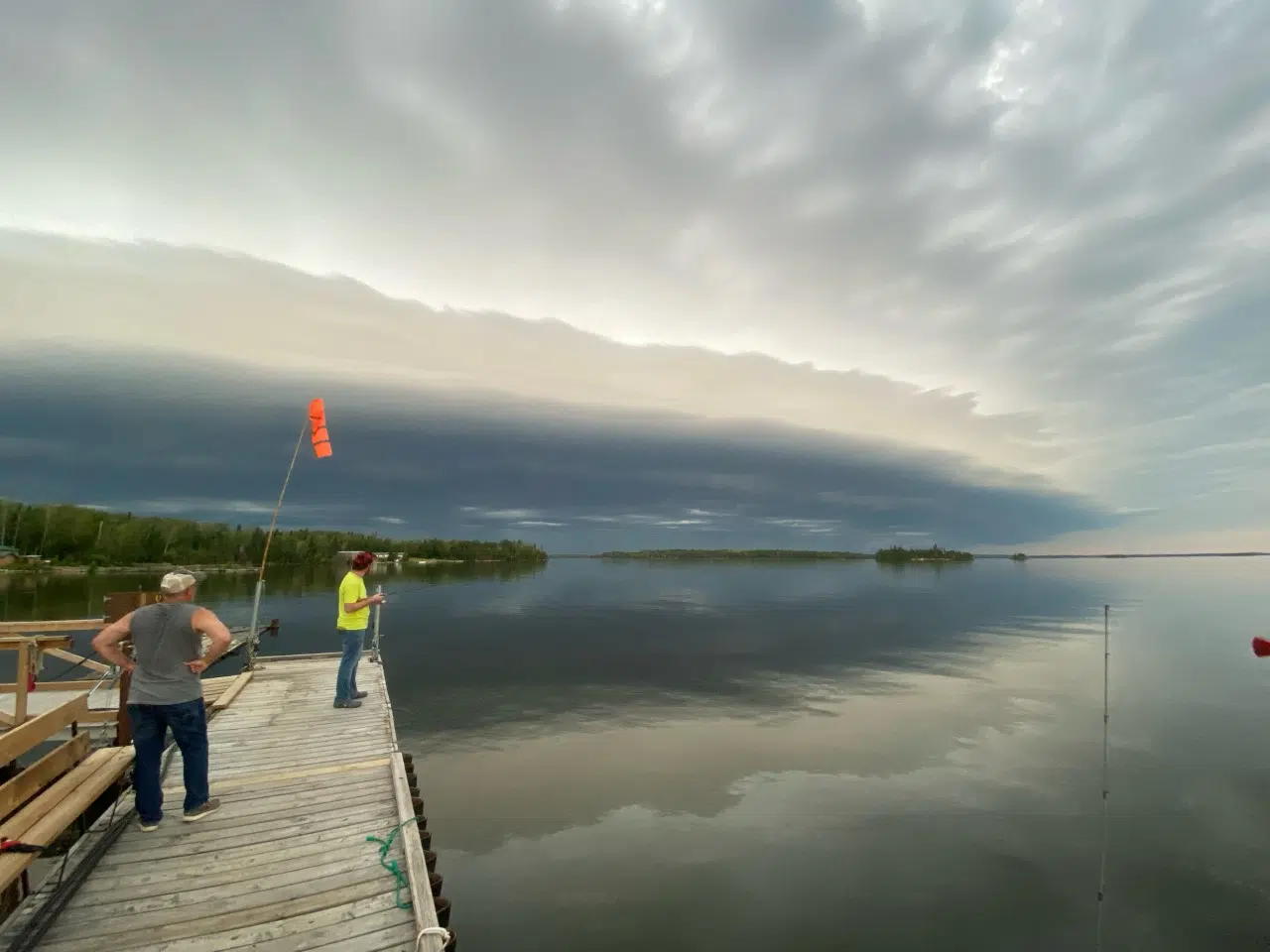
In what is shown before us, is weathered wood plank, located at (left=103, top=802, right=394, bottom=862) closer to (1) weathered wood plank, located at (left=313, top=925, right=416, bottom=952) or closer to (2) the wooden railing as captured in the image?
(1) weathered wood plank, located at (left=313, top=925, right=416, bottom=952)

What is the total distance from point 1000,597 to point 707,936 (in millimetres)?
80898

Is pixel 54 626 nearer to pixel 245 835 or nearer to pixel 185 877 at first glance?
pixel 245 835

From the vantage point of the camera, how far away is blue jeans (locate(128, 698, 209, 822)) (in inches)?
263

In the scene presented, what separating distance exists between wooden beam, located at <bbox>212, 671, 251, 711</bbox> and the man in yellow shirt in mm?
2127

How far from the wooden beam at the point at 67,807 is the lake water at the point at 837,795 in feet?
18.3

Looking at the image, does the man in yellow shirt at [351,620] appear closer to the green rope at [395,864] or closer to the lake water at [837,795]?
the lake water at [837,795]

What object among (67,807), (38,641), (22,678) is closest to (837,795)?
(67,807)

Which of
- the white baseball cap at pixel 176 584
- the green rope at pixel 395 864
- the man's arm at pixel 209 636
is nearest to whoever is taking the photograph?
the green rope at pixel 395 864

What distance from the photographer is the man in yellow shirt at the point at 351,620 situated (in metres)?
11.5

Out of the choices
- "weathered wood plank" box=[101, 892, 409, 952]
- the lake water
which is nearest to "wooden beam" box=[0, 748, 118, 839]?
"weathered wood plank" box=[101, 892, 409, 952]

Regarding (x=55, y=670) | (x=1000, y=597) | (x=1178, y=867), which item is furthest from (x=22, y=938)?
(x=1000, y=597)

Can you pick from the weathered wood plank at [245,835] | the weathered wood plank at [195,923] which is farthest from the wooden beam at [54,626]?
the weathered wood plank at [195,923]

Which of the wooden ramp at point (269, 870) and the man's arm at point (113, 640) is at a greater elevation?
the man's arm at point (113, 640)

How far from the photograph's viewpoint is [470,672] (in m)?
28.8
